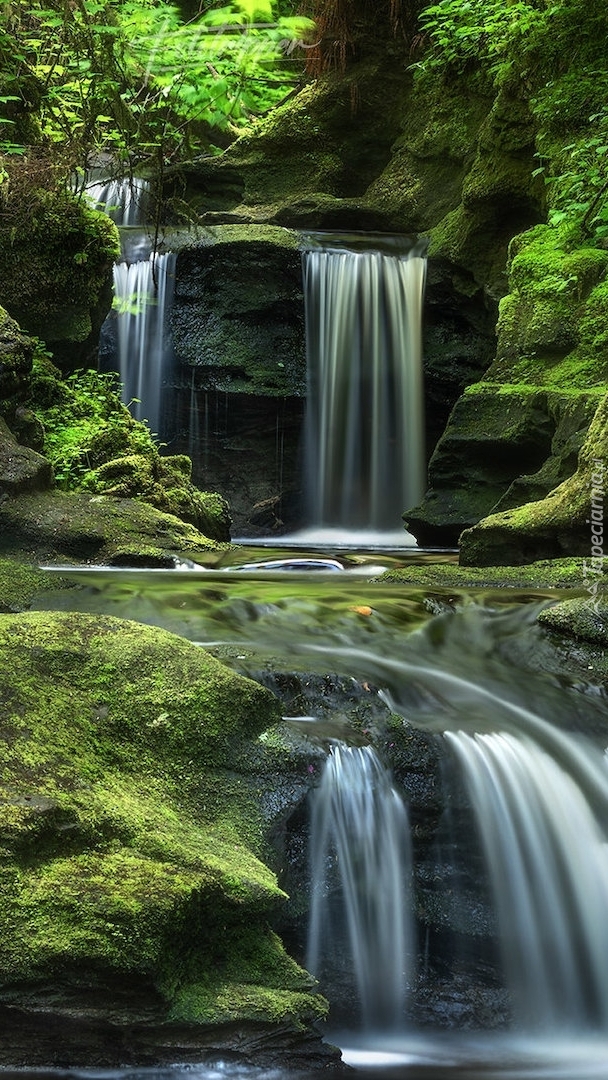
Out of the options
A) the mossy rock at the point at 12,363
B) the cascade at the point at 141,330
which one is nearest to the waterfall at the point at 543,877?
the mossy rock at the point at 12,363

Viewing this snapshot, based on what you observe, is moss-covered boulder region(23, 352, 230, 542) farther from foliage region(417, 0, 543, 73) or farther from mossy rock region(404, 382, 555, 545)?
foliage region(417, 0, 543, 73)

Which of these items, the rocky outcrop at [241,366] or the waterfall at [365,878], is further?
the rocky outcrop at [241,366]

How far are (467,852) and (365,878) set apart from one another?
371mm

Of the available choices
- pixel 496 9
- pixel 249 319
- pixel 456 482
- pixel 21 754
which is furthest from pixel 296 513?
pixel 21 754

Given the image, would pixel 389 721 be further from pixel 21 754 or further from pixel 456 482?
pixel 456 482

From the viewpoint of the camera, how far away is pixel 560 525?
6871mm

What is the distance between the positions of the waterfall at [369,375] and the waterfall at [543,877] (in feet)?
29.7

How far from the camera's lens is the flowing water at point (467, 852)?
116 inches

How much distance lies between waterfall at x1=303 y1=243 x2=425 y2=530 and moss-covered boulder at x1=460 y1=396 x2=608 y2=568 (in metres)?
5.15

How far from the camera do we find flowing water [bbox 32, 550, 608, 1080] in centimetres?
295

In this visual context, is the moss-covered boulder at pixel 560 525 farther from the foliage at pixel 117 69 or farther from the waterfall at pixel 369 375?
the waterfall at pixel 369 375

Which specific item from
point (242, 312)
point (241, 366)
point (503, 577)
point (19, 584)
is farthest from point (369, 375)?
point (19, 584)

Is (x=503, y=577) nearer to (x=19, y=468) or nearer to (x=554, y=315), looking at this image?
(x=19, y=468)

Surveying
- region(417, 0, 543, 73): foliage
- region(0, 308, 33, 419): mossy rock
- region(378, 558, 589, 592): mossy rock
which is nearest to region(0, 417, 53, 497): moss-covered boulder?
region(0, 308, 33, 419): mossy rock
